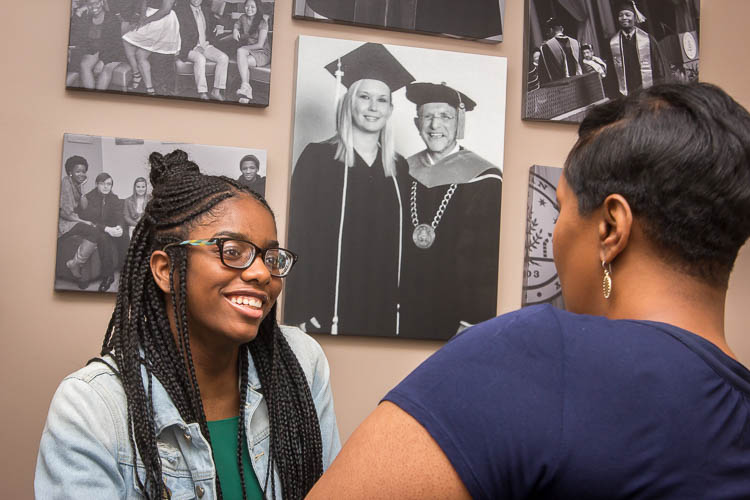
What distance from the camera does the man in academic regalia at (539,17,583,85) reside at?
2.29m

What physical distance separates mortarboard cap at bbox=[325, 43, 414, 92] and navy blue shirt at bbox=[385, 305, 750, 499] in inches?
62.1

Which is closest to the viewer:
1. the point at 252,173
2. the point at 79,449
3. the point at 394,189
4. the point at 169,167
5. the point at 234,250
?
the point at 79,449

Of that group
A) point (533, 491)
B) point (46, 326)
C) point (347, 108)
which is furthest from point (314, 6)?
point (533, 491)

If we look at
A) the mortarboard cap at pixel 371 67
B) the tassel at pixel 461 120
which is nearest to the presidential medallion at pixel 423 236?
the tassel at pixel 461 120

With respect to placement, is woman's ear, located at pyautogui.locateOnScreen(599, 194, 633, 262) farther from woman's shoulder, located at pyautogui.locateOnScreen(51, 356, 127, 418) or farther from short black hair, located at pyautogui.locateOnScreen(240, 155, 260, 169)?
short black hair, located at pyautogui.locateOnScreen(240, 155, 260, 169)

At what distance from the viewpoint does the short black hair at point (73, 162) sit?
1964 mm

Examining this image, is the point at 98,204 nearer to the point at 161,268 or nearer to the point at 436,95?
the point at 161,268

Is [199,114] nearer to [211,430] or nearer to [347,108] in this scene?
[347,108]

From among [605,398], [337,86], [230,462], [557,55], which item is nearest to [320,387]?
[230,462]

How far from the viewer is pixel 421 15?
7.29 ft

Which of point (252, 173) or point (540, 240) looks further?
point (540, 240)

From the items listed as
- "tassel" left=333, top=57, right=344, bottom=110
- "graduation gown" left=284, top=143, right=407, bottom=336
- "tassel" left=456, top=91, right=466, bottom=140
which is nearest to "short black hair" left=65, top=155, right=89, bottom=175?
"graduation gown" left=284, top=143, right=407, bottom=336

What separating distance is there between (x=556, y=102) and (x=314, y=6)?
0.80 meters

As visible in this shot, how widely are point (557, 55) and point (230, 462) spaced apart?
158 cm
